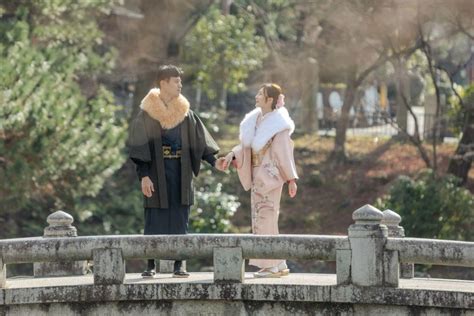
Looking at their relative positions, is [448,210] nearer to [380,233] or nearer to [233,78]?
[233,78]

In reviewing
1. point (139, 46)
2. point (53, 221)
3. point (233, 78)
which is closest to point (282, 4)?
point (233, 78)

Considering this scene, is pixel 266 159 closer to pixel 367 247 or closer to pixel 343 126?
pixel 367 247

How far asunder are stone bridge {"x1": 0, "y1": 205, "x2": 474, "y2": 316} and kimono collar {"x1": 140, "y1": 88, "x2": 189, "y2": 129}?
1197 millimetres

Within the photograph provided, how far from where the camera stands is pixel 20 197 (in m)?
22.6

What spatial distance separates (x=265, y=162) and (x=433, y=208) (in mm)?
9249

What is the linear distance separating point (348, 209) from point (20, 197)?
675 centimetres

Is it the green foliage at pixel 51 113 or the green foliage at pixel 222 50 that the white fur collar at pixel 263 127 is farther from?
the green foliage at pixel 222 50

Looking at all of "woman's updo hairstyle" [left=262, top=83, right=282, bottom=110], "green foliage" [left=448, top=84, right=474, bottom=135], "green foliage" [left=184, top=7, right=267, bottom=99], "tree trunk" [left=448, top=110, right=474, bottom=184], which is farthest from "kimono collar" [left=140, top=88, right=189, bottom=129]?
"green foliage" [left=184, top=7, right=267, bottom=99]

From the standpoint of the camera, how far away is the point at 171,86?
14.0 m

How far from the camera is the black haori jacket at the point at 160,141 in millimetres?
14000

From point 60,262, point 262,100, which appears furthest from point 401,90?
point 60,262

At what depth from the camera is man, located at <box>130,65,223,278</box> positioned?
14.0 metres

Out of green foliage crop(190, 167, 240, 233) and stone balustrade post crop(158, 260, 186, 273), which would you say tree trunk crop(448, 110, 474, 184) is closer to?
green foliage crop(190, 167, 240, 233)

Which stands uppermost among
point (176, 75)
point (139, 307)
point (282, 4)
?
point (282, 4)
